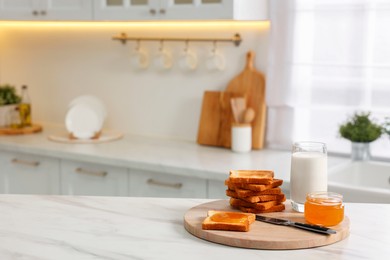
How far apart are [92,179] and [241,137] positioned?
82 centimetres

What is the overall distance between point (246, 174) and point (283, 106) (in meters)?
1.54

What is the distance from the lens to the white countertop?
322cm

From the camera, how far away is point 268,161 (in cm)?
333

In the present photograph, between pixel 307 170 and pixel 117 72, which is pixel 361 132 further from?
pixel 117 72

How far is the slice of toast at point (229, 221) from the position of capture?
71.6 inches

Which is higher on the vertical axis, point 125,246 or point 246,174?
point 246,174

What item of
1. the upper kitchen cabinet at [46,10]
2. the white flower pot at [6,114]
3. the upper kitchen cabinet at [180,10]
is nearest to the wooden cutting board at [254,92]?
the upper kitchen cabinet at [180,10]

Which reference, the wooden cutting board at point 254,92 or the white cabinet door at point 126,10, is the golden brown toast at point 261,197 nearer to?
the wooden cutting board at point 254,92

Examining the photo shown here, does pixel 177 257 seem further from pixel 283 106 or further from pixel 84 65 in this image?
pixel 84 65

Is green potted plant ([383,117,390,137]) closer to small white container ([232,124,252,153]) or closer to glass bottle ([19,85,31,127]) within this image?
small white container ([232,124,252,153])

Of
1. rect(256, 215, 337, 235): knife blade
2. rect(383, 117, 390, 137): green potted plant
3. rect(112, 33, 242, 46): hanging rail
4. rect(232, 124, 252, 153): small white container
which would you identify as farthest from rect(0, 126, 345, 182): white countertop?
rect(256, 215, 337, 235): knife blade

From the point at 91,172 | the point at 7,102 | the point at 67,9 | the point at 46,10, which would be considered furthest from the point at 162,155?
the point at 7,102

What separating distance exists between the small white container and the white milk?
60.5 inches

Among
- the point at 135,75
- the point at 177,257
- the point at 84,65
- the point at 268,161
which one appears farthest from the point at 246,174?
the point at 84,65
